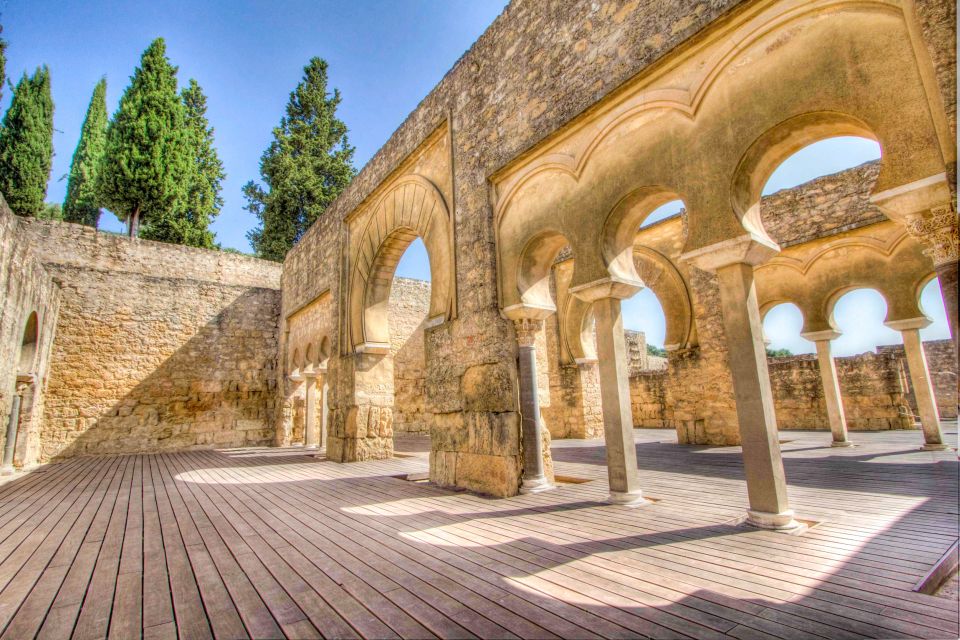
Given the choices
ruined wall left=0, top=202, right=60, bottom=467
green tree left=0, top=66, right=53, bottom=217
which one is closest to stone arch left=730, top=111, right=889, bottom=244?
ruined wall left=0, top=202, right=60, bottom=467

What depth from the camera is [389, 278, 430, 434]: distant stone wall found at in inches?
520

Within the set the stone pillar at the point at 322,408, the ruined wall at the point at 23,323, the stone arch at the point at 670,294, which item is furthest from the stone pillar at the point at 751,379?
the stone pillar at the point at 322,408

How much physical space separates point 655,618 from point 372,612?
48.9 inches

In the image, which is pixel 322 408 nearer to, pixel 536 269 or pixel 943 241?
pixel 536 269

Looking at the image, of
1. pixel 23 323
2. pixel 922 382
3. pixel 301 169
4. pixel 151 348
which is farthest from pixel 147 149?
pixel 922 382

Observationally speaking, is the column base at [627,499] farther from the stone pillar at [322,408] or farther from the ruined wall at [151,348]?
the ruined wall at [151,348]

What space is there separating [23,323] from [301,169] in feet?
47.6

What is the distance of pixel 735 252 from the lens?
315 cm

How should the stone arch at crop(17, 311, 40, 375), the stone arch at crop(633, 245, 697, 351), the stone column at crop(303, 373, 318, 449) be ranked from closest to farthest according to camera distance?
the stone arch at crop(17, 311, 40, 375), the stone arch at crop(633, 245, 697, 351), the stone column at crop(303, 373, 318, 449)

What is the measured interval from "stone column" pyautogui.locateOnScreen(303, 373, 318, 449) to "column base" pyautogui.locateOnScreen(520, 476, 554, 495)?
7.98 metres

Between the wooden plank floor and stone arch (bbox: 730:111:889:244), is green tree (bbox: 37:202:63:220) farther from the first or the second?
stone arch (bbox: 730:111:889:244)

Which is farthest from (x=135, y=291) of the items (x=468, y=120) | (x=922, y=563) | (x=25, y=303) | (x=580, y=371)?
(x=922, y=563)

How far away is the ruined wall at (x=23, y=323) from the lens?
627 centimetres

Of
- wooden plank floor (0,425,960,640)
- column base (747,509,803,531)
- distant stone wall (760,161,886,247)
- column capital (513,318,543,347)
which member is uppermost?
distant stone wall (760,161,886,247)
